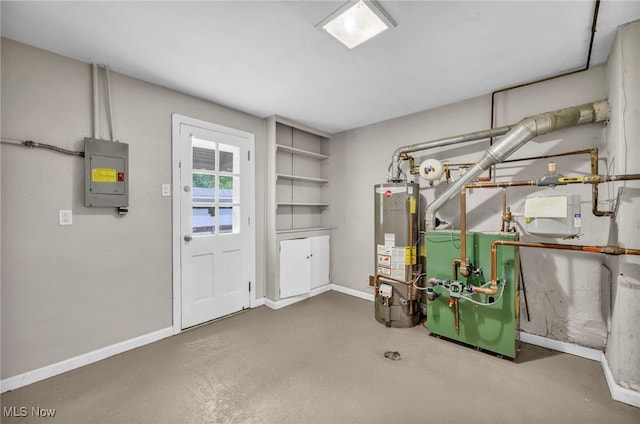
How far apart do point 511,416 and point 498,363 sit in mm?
615

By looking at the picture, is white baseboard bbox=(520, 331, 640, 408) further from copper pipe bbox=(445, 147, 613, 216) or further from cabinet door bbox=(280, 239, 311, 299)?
cabinet door bbox=(280, 239, 311, 299)

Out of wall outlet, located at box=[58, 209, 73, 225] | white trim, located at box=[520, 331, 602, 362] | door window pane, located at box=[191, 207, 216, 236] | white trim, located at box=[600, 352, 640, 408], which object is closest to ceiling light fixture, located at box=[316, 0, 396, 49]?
door window pane, located at box=[191, 207, 216, 236]

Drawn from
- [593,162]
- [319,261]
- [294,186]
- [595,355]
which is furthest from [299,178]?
[595,355]

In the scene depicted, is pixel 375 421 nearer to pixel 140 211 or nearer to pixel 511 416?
pixel 511 416

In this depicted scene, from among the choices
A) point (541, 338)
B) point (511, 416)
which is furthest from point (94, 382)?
point (541, 338)

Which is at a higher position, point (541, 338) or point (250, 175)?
point (250, 175)

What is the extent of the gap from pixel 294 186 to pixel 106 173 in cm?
223

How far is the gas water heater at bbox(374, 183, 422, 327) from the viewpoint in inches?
110

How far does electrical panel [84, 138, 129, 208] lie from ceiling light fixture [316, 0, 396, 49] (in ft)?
6.39

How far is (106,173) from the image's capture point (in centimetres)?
223

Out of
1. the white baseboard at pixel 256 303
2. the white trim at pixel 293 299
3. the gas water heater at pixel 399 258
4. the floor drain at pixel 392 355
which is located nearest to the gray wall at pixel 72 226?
the white baseboard at pixel 256 303

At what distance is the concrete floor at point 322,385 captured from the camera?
5.37 ft

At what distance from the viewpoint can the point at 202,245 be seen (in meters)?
2.88

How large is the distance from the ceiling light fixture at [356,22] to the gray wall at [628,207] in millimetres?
1554
